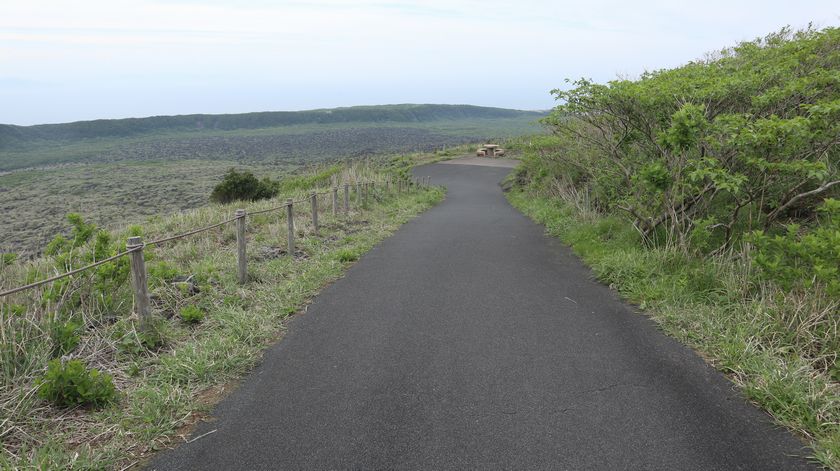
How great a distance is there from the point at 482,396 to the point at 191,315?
3328 millimetres

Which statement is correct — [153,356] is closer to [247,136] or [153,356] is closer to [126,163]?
[126,163]

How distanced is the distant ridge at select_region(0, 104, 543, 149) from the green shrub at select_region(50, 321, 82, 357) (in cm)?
8828

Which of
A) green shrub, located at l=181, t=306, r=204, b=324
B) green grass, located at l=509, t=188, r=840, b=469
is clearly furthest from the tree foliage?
green shrub, located at l=181, t=306, r=204, b=324

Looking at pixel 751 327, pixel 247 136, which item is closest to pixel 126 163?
pixel 247 136

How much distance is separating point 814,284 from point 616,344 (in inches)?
78.2

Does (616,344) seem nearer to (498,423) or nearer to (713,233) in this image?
(498,423)

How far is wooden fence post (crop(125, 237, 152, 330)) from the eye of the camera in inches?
179

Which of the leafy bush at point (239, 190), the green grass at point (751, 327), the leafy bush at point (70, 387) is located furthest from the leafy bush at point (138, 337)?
the leafy bush at point (239, 190)

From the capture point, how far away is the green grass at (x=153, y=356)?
3.01 m

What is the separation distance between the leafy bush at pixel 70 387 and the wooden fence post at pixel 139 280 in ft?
3.67

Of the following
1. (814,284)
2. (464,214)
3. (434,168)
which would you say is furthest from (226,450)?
(434,168)

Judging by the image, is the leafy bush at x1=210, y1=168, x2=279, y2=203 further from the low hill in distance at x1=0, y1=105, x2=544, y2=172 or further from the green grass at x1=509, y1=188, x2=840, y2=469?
the low hill in distance at x1=0, y1=105, x2=544, y2=172

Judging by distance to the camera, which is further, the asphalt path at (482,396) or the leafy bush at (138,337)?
the leafy bush at (138,337)

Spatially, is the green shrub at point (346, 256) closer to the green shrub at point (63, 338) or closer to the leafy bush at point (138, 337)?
the leafy bush at point (138, 337)
